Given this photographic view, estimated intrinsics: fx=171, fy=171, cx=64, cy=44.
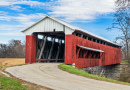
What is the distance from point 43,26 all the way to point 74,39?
4254mm

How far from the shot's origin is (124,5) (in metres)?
→ 20.1

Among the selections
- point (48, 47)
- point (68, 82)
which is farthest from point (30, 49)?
point (68, 82)

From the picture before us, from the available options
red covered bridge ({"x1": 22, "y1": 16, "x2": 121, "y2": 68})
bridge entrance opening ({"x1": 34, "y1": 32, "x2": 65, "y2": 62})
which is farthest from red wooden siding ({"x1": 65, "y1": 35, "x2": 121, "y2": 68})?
bridge entrance opening ({"x1": 34, "y1": 32, "x2": 65, "y2": 62})

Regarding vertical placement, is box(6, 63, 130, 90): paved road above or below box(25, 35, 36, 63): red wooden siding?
below

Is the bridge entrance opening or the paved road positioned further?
the bridge entrance opening

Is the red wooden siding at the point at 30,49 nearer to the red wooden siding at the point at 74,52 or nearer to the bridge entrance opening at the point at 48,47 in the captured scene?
the bridge entrance opening at the point at 48,47

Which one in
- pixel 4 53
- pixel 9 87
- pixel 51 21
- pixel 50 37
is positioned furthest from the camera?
pixel 4 53

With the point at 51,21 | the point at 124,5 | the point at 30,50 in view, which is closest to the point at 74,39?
the point at 51,21

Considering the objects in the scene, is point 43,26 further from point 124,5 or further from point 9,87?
point 9,87

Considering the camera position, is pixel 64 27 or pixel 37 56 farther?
pixel 37 56

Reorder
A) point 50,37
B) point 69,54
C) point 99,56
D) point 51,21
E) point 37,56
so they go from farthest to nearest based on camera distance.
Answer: point 99,56
point 50,37
point 37,56
point 51,21
point 69,54

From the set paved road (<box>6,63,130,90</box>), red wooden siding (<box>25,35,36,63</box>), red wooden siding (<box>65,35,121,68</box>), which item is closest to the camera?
paved road (<box>6,63,130,90</box>)

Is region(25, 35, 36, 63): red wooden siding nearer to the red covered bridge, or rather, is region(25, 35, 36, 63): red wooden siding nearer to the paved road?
the red covered bridge

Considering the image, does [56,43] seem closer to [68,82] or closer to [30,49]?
[30,49]
